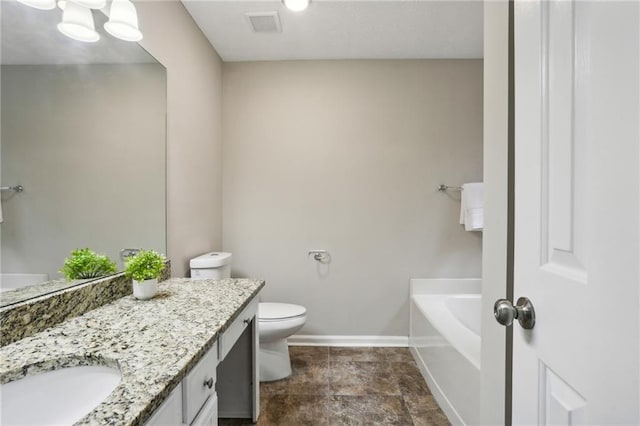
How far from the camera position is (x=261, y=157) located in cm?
270

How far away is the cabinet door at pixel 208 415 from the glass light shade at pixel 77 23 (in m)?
1.41

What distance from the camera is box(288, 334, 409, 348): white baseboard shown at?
105 inches

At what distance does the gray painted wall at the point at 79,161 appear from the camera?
96cm

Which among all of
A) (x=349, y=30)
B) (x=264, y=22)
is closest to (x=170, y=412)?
(x=264, y=22)

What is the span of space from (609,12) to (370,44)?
2.24 metres

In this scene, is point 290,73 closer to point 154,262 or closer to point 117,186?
point 117,186

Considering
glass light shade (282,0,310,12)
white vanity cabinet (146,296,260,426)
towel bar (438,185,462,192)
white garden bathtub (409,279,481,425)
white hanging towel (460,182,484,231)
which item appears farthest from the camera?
towel bar (438,185,462,192)

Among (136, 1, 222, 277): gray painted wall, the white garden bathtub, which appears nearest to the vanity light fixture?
(136, 1, 222, 277): gray painted wall

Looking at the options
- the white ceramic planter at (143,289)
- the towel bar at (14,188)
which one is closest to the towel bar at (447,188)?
the white ceramic planter at (143,289)

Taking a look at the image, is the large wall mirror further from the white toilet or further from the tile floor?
the tile floor

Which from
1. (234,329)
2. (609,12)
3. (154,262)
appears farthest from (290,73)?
(609,12)

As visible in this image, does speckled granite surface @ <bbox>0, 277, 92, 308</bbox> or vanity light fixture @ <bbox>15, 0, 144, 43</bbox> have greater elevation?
vanity light fixture @ <bbox>15, 0, 144, 43</bbox>

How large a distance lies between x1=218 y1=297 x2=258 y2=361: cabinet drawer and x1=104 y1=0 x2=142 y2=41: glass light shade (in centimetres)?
131

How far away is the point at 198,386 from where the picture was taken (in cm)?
90
